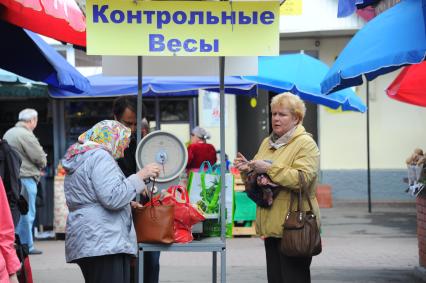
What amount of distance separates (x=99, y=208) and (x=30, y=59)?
297cm

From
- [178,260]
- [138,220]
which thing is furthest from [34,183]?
[138,220]

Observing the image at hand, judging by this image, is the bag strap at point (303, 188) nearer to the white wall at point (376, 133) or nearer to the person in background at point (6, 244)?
the person in background at point (6, 244)

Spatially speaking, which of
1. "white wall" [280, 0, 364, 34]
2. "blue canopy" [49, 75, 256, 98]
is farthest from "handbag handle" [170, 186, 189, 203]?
"white wall" [280, 0, 364, 34]

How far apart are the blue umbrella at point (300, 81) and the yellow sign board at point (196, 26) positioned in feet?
18.8

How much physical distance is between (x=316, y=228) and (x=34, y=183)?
6346mm

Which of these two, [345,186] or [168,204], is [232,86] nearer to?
[168,204]

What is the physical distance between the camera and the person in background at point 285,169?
229 inches

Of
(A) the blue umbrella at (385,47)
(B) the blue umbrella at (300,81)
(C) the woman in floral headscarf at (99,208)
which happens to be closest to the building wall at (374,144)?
(B) the blue umbrella at (300,81)

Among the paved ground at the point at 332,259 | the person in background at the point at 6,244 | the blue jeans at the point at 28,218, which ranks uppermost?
the person in background at the point at 6,244

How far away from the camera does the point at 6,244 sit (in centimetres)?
398

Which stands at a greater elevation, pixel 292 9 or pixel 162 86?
pixel 292 9

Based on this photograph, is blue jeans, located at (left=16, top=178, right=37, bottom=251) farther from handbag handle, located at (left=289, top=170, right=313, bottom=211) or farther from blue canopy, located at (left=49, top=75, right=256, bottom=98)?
handbag handle, located at (left=289, top=170, right=313, bottom=211)

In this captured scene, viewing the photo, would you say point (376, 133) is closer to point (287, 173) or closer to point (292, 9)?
point (292, 9)

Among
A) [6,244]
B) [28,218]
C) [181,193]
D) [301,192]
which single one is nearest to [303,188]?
[301,192]
